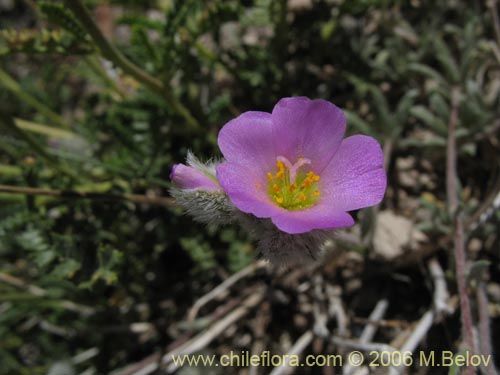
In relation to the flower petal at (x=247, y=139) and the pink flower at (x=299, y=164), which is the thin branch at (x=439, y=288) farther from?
the flower petal at (x=247, y=139)

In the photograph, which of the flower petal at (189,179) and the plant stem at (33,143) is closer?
the flower petal at (189,179)

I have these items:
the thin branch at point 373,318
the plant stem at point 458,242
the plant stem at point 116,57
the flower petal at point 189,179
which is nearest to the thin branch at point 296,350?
the thin branch at point 373,318

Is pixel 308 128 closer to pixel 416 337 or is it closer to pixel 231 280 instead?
pixel 416 337

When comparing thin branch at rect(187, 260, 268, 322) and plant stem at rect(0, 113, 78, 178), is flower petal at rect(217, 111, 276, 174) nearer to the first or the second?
thin branch at rect(187, 260, 268, 322)

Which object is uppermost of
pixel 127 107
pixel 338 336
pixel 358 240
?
pixel 127 107

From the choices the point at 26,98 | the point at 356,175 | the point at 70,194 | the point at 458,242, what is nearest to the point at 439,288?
the point at 458,242

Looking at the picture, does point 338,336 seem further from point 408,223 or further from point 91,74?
point 91,74

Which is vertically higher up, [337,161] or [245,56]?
[245,56]

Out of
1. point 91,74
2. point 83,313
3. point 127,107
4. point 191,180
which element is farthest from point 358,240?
point 91,74
